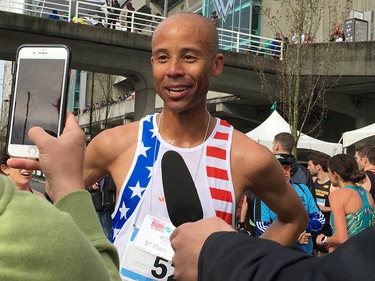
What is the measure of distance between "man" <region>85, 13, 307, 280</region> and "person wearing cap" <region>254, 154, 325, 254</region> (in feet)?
9.41

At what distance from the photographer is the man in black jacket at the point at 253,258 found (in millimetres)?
932

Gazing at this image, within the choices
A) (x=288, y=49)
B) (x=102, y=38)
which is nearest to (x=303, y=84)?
(x=288, y=49)

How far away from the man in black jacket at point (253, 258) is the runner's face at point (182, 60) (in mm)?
1057

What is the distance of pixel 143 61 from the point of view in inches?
781

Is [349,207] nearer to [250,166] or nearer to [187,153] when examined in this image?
[250,166]

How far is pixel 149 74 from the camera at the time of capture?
20.3 m

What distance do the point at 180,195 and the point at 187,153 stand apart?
0.27 metres

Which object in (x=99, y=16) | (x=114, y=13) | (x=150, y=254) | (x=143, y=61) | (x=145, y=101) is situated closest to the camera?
(x=150, y=254)

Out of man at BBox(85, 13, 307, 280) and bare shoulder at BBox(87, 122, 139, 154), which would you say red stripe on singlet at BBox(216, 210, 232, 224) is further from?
bare shoulder at BBox(87, 122, 139, 154)

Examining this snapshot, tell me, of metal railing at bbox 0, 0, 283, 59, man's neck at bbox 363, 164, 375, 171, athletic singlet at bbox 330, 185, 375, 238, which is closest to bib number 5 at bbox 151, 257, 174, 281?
athletic singlet at bbox 330, 185, 375, 238

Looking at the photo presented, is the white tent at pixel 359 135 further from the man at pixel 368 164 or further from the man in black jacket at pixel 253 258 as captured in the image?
the man in black jacket at pixel 253 258

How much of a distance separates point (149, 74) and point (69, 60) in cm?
1878

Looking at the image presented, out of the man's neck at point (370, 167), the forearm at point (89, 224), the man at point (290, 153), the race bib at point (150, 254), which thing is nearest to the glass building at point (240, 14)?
the man's neck at point (370, 167)

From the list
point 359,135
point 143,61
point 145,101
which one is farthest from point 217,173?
point 145,101
